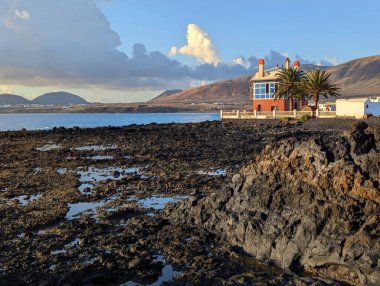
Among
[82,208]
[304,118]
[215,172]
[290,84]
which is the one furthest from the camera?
[290,84]

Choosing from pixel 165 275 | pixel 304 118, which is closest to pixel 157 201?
pixel 165 275

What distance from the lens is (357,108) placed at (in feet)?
196

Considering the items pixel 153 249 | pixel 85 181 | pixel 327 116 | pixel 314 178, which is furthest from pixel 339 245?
pixel 327 116

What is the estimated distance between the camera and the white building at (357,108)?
59.0 metres

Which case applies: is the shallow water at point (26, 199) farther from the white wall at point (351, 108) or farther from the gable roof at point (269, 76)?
the gable roof at point (269, 76)

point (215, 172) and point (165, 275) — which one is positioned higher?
point (215, 172)

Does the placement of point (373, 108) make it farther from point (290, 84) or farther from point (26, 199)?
point (26, 199)

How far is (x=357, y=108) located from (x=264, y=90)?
1974 cm

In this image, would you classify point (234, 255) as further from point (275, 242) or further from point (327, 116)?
point (327, 116)

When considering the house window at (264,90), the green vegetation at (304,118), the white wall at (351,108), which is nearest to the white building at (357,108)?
the white wall at (351,108)

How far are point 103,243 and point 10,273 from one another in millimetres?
2508

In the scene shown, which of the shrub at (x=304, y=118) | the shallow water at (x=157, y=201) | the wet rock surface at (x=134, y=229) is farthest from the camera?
the shrub at (x=304, y=118)

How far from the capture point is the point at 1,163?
27828 mm

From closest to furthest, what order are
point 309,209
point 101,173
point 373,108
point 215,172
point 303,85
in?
point 309,209
point 215,172
point 101,173
point 373,108
point 303,85
